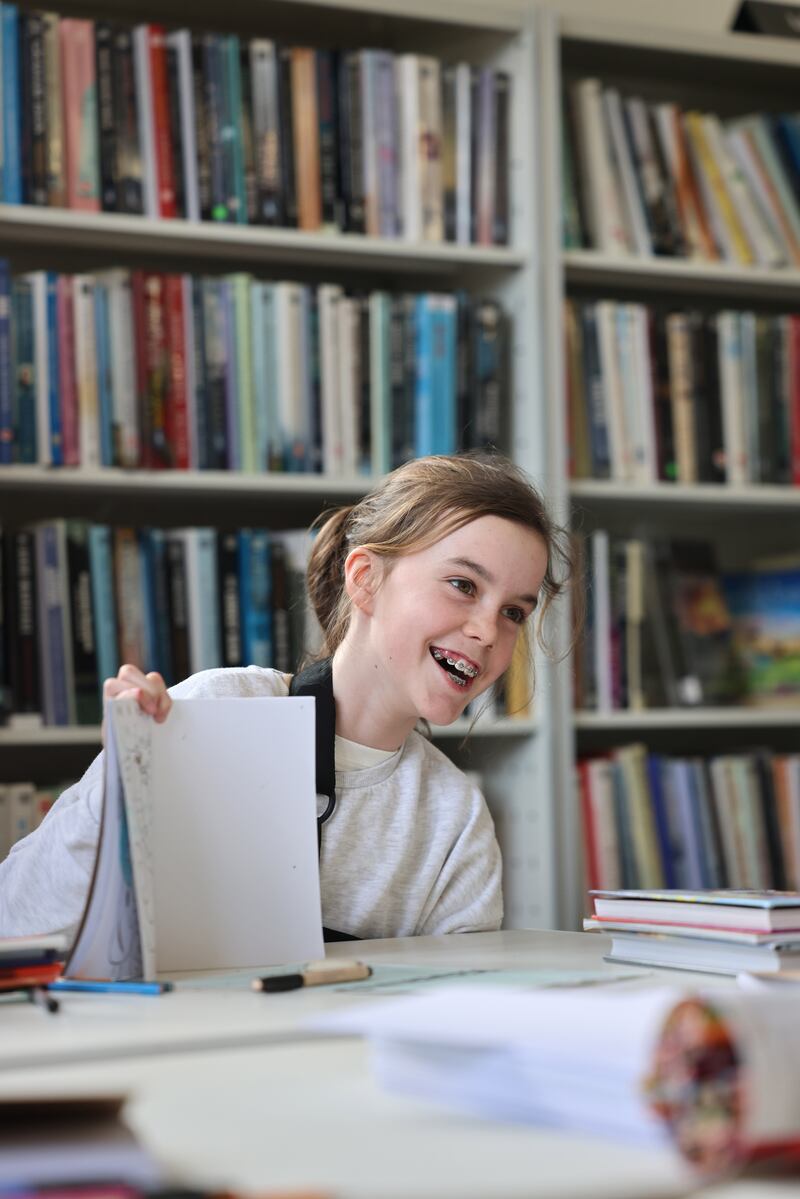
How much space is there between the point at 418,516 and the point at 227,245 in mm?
850

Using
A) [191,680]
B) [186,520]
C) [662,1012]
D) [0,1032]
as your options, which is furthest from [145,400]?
[662,1012]

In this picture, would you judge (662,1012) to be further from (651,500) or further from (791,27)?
(791,27)

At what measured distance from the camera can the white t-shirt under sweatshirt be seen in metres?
1.58

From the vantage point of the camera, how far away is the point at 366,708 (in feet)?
5.46

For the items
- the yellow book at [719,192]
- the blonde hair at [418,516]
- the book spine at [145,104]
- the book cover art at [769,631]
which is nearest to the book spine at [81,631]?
the blonde hair at [418,516]

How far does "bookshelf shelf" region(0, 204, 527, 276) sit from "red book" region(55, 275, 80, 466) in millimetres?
105

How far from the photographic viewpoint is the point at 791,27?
8.74ft

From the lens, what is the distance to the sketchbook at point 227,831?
3.91 feet

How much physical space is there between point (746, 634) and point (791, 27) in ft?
3.65

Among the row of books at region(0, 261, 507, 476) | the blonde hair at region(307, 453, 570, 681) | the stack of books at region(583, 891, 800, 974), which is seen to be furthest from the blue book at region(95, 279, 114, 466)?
the stack of books at region(583, 891, 800, 974)

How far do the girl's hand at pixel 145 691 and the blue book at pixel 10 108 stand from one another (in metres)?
1.18

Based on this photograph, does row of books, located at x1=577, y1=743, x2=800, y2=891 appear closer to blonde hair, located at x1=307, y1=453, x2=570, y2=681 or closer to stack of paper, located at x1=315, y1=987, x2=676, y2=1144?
blonde hair, located at x1=307, y1=453, x2=570, y2=681

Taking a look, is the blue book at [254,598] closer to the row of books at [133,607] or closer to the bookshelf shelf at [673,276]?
the row of books at [133,607]

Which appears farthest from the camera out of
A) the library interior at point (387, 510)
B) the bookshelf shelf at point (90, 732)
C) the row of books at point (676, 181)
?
the row of books at point (676, 181)
